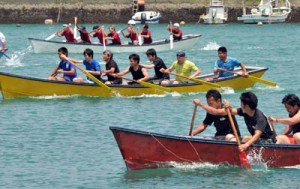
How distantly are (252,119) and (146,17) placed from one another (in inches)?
2532

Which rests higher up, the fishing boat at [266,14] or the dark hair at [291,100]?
the dark hair at [291,100]

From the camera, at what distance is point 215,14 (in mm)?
82500

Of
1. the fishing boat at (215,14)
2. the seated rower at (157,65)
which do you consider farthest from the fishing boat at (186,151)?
the fishing boat at (215,14)

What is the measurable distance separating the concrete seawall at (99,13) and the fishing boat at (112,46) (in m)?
32.4

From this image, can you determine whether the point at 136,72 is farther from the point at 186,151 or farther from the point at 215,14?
the point at 215,14

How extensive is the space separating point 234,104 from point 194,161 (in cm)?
981

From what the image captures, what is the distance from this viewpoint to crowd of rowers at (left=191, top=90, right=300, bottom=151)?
725 inches

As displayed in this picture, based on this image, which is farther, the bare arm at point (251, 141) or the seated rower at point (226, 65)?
the seated rower at point (226, 65)

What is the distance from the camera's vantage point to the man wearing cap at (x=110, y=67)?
28.6 m

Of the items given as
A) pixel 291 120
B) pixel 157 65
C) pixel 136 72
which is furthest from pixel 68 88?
pixel 291 120

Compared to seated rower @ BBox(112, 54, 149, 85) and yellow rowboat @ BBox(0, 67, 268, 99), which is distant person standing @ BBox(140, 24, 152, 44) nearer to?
yellow rowboat @ BBox(0, 67, 268, 99)

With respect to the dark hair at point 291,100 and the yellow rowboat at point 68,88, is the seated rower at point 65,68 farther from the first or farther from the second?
the dark hair at point 291,100

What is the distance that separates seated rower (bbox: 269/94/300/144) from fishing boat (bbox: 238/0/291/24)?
208 feet

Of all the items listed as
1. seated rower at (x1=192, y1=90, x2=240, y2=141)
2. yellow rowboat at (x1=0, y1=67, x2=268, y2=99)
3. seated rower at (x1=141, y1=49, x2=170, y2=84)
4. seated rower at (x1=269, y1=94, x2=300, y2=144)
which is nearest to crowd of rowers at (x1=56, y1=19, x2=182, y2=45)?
seated rower at (x1=141, y1=49, x2=170, y2=84)
